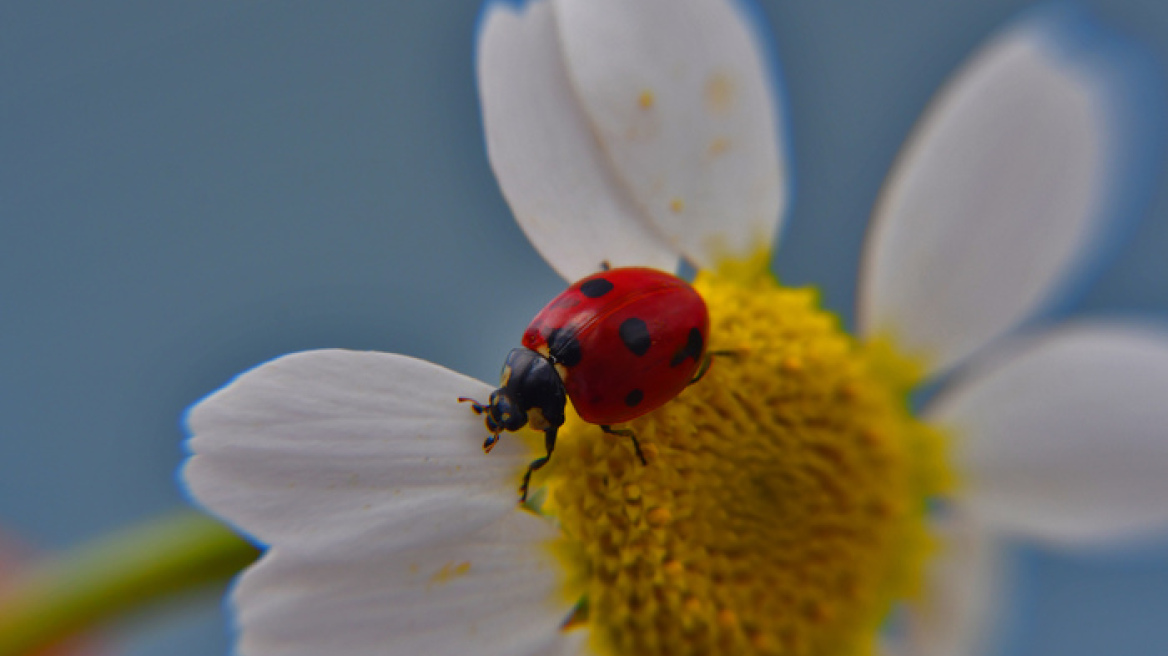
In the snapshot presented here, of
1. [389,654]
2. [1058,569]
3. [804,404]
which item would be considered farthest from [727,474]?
[1058,569]

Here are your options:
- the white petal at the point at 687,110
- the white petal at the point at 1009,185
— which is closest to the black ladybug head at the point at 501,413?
the white petal at the point at 687,110

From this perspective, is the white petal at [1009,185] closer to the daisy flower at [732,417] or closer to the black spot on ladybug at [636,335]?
the daisy flower at [732,417]

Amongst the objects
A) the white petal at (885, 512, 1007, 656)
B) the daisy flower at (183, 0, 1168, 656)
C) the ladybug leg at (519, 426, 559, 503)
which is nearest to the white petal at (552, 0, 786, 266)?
the daisy flower at (183, 0, 1168, 656)

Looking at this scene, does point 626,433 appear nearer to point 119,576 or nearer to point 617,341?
point 617,341

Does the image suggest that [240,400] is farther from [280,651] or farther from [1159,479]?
[1159,479]

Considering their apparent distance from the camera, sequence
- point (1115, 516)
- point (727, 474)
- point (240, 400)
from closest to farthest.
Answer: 1. point (240, 400)
2. point (727, 474)
3. point (1115, 516)
